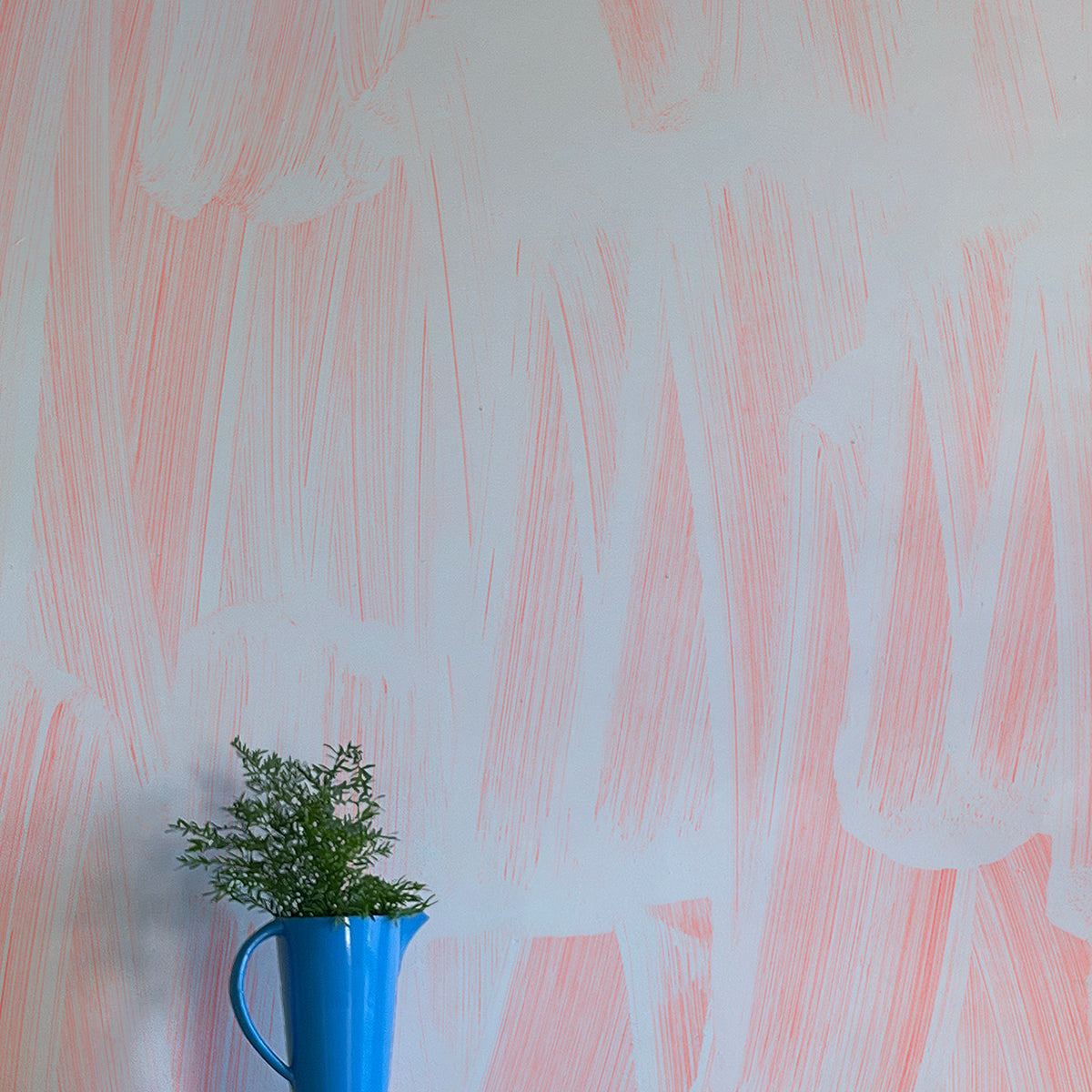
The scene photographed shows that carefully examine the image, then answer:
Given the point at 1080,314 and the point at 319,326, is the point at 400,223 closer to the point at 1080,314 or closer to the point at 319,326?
the point at 319,326

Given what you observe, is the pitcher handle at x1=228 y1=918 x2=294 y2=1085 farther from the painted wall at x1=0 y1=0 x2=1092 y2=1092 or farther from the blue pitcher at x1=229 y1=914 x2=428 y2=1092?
the painted wall at x1=0 y1=0 x2=1092 y2=1092

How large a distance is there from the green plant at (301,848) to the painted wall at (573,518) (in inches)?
1.9

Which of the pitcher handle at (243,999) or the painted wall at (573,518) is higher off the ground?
the painted wall at (573,518)

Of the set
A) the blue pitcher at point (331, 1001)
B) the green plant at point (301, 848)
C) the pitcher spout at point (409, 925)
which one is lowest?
the blue pitcher at point (331, 1001)

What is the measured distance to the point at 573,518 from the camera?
99cm

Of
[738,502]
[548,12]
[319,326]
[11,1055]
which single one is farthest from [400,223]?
[11,1055]

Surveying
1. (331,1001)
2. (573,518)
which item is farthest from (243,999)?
(573,518)

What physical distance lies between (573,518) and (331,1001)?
407mm

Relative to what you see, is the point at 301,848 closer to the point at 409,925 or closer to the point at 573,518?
the point at 409,925

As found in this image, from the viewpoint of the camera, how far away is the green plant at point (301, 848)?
32.2 inches

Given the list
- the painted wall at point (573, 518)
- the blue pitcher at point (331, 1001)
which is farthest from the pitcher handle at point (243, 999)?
the painted wall at point (573, 518)

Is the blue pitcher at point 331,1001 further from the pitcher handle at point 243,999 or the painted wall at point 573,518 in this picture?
the painted wall at point 573,518

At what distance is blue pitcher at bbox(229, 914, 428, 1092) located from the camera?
79 cm

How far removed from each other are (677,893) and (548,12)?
741mm
